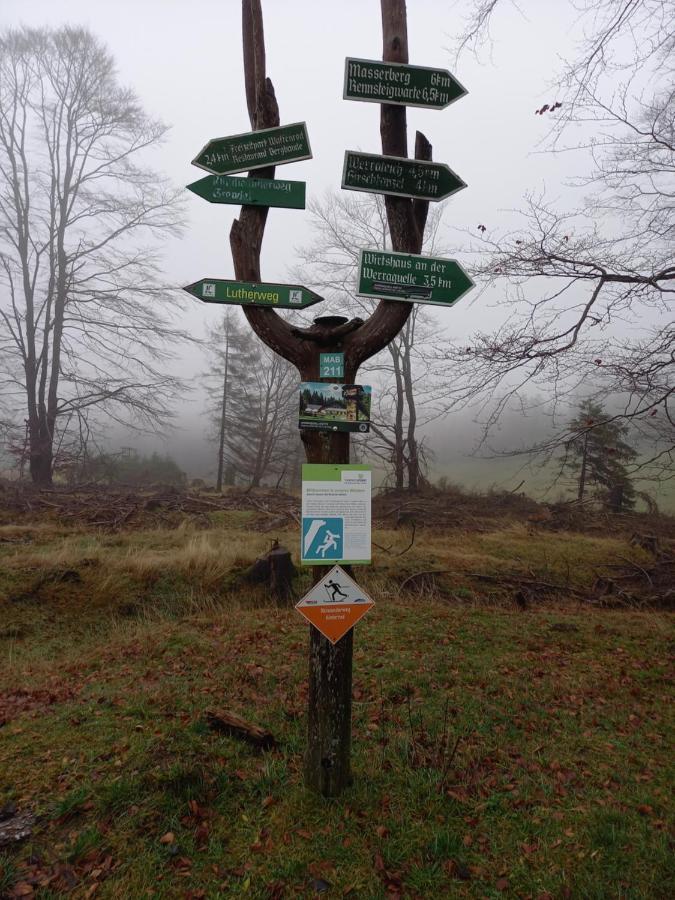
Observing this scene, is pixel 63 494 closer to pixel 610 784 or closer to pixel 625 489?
pixel 610 784

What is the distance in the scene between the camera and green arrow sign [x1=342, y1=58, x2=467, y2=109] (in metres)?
3.29

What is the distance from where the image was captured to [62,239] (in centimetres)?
1565

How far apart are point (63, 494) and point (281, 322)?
1194 cm

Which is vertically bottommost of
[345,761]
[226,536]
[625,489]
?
[345,761]

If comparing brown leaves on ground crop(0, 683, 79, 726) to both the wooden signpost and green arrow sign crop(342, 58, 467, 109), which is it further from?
green arrow sign crop(342, 58, 467, 109)

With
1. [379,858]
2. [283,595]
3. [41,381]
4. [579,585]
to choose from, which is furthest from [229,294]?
[41,381]

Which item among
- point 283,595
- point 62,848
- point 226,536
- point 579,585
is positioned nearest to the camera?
point 62,848

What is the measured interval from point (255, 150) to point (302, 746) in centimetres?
426

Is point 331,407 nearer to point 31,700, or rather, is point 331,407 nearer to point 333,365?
point 333,365

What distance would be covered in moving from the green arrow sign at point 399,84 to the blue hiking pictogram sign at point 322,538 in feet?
9.07

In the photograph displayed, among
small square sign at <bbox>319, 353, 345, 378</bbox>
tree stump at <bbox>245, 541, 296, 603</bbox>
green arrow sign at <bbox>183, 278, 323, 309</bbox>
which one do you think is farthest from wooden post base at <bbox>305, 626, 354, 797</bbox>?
tree stump at <bbox>245, 541, 296, 603</bbox>

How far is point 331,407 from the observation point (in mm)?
3201

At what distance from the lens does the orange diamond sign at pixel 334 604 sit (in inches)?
123

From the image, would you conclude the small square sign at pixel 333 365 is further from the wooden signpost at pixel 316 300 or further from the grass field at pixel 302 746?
the grass field at pixel 302 746
